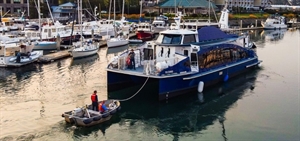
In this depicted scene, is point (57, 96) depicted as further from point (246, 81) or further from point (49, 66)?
point (246, 81)

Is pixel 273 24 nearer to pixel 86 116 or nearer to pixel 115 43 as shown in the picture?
pixel 115 43

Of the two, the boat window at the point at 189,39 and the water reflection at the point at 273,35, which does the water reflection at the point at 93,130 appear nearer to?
the boat window at the point at 189,39

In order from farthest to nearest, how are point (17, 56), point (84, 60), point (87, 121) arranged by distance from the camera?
point (84, 60)
point (17, 56)
point (87, 121)

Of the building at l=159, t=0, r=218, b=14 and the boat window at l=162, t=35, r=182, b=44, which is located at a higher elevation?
the building at l=159, t=0, r=218, b=14

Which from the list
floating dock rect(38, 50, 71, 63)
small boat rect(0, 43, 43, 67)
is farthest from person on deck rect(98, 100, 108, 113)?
floating dock rect(38, 50, 71, 63)

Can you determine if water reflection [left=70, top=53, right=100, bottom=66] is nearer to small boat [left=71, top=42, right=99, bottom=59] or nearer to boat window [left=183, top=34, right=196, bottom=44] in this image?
small boat [left=71, top=42, right=99, bottom=59]

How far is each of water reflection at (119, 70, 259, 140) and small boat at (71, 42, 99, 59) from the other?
654 inches

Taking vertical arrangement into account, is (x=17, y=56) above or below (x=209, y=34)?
below

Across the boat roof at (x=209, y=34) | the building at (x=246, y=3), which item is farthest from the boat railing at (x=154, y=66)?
the building at (x=246, y=3)

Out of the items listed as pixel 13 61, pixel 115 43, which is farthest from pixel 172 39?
pixel 115 43

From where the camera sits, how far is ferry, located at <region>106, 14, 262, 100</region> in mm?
24469

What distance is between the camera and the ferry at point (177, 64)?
2447 cm

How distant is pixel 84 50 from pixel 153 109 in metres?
20.8

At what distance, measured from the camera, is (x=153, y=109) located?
77.9 feet
